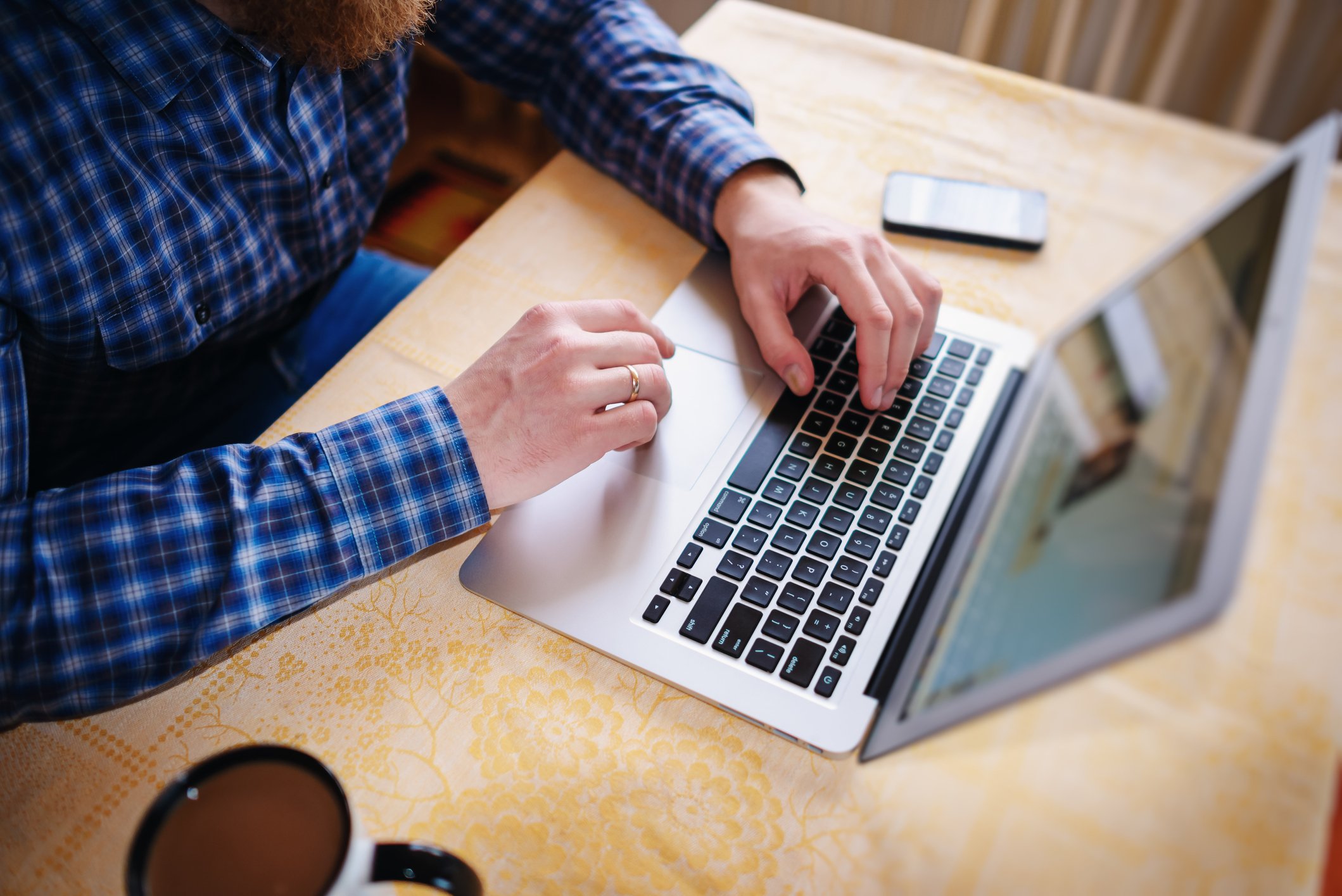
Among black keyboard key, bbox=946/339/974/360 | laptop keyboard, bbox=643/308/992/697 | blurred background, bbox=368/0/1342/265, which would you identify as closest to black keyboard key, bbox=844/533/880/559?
laptop keyboard, bbox=643/308/992/697

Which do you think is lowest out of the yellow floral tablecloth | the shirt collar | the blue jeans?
the blue jeans

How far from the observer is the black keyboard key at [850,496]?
61 centimetres

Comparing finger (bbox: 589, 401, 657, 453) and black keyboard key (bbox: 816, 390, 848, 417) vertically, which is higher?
finger (bbox: 589, 401, 657, 453)

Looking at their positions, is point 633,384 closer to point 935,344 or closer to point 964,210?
point 935,344

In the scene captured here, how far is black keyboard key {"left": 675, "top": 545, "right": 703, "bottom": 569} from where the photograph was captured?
0.58 meters

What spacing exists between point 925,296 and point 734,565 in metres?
0.28

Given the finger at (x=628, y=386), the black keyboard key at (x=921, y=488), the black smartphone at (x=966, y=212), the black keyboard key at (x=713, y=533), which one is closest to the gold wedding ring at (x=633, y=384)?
the finger at (x=628, y=386)

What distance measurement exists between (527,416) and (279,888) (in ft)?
1.08

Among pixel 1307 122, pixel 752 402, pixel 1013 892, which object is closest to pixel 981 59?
pixel 1307 122

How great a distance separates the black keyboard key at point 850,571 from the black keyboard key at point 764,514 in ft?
0.17

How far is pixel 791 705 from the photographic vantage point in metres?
0.52

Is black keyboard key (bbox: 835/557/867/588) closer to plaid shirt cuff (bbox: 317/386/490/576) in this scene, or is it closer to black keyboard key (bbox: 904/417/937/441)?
black keyboard key (bbox: 904/417/937/441)

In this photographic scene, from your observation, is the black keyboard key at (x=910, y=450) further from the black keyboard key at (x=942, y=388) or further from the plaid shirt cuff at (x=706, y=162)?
the plaid shirt cuff at (x=706, y=162)

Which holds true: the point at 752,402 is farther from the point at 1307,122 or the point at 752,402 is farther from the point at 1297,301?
the point at 1307,122
